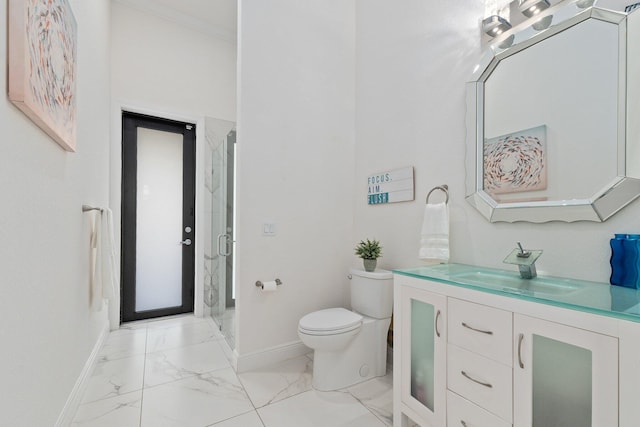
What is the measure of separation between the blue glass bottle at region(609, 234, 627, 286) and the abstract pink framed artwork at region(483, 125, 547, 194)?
0.37 metres

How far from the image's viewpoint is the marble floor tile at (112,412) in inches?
59.9

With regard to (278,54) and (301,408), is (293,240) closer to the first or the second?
(301,408)

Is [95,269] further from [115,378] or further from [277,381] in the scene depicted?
[277,381]

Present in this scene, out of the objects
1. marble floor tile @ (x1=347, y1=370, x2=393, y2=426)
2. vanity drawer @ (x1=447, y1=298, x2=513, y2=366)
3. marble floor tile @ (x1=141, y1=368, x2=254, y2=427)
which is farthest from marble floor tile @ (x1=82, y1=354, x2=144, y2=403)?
vanity drawer @ (x1=447, y1=298, x2=513, y2=366)

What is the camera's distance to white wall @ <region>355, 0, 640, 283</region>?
4.42 feet

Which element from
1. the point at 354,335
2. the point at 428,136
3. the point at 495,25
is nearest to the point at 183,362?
the point at 354,335

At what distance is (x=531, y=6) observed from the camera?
1.45 meters

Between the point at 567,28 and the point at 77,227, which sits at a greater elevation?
the point at 567,28

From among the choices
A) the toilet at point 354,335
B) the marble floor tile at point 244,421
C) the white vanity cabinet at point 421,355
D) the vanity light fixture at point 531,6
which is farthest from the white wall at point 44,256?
the vanity light fixture at point 531,6

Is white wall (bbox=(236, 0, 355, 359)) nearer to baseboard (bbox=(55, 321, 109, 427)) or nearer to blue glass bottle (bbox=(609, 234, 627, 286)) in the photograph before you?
baseboard (bbox=(55, 321, 109, 427))

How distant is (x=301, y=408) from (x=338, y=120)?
226 cm

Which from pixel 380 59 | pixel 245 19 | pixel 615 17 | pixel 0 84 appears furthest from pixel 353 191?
pixel 0 84

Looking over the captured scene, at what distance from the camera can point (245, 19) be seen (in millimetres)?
2135

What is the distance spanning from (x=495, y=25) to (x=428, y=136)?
2.28 feet
